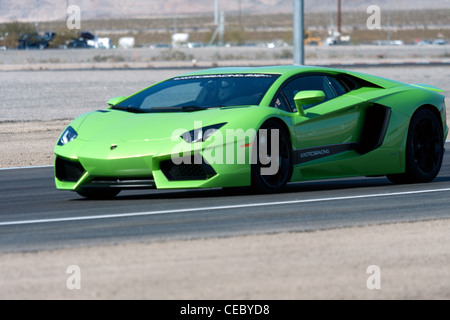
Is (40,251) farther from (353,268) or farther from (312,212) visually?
(312,212)

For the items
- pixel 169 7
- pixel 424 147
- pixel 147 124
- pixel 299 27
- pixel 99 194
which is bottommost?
pixel 169 7

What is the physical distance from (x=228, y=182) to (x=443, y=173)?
154 inches

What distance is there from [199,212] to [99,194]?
1760 mm

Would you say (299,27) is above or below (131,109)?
above

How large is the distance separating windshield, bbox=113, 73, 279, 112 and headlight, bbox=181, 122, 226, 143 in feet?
2.26

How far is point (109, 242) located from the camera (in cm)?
746

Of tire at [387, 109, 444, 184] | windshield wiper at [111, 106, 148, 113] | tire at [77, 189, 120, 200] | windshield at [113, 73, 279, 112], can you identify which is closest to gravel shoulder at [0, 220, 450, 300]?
windshield at [113, 73, 279, 112]

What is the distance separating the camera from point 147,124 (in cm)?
991

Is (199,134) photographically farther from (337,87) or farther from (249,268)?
(249,268)

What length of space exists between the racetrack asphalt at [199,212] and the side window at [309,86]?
1.00m

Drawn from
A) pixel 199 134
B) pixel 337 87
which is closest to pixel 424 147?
pixel 337 87

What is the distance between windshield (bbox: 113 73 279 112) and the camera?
1031cm

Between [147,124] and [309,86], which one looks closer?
[147,124]

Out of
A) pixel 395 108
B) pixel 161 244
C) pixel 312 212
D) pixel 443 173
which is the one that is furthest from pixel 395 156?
pixel 161 244
